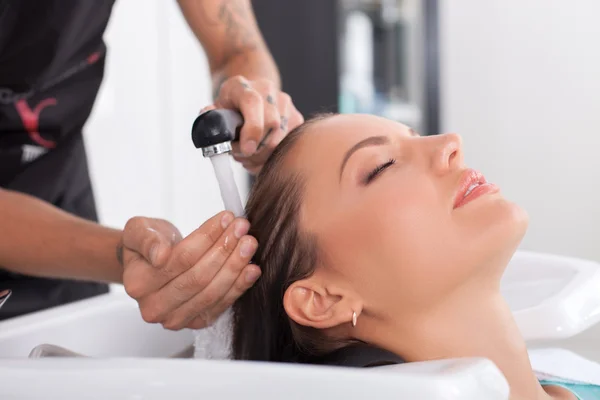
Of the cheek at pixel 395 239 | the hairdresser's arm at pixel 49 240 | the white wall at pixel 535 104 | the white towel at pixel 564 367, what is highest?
the cheek at pixel 395 239

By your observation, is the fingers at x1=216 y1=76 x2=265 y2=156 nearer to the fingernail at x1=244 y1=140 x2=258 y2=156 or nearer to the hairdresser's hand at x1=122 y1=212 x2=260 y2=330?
the fingernail at x1=244 y1=140 x2=258 y2=156

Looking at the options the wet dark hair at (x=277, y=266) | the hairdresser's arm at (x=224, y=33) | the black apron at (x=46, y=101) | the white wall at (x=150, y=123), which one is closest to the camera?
the wet dark hair at (x=277, y=266)

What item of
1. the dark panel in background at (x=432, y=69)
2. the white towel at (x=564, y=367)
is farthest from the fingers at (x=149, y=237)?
the dark panel in background at (x=432, y=69)

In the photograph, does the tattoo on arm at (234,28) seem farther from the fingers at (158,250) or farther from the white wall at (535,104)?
the white wall at (535,104)

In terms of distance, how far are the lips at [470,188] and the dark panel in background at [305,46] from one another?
1.89 meters

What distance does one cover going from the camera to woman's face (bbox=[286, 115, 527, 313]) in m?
0.92

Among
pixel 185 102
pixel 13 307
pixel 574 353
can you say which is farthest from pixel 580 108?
pixel 13 307

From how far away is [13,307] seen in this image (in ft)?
4.19

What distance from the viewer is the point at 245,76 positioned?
1341mm

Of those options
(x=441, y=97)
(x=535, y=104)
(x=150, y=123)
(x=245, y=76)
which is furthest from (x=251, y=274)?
(x=441, y=97)

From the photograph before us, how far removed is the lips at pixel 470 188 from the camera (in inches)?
37.4

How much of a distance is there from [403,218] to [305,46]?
6.71 ft

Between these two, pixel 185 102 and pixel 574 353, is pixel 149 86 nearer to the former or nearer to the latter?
pixel 185 102

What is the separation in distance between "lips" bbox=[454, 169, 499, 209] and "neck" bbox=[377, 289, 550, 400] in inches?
4.7
